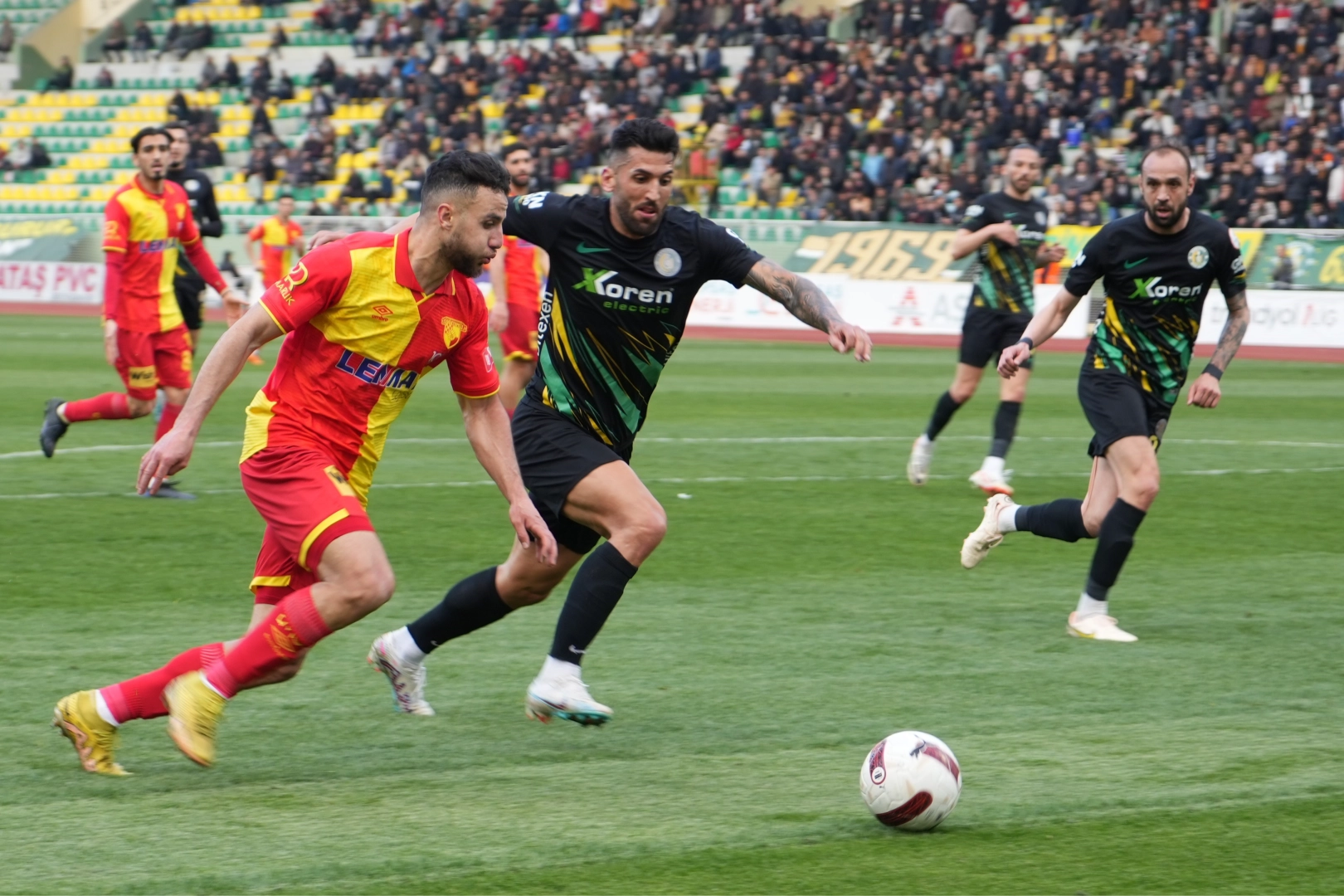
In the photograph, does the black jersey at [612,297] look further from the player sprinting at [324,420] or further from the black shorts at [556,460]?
the player sprinting at [324,420]

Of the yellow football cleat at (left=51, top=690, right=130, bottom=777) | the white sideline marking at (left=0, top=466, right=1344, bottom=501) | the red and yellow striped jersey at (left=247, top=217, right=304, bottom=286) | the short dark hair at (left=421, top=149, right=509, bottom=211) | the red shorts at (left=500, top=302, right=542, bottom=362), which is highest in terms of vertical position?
the short dark hair at (left=421, top=149, right=509, bottom=211)

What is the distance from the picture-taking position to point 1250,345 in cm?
2448

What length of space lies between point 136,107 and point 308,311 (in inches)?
1644

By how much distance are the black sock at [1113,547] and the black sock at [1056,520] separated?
0.27 m

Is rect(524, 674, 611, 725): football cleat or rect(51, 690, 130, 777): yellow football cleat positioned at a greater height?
rect(51, 690, 130, 777): yellow football cleat

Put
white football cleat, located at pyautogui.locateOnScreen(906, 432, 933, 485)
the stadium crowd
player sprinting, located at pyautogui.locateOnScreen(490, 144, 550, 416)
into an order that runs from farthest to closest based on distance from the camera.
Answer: the stadium crowd → player sprinting, located at pyautogui.locateOnScreen(490, 144, 550, 416) → white football cleat, located at pyautogui.locateOnScreen(906, 432, 933, 485)

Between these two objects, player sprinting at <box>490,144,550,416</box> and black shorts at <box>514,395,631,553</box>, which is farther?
player sprinting at <box>490,144,550,416</box>

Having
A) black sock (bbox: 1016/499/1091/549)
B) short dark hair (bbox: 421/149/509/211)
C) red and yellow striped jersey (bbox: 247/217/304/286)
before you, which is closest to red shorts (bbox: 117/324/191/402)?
black sock (bbox: 1016/499/1091/549)

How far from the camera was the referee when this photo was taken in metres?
11.5

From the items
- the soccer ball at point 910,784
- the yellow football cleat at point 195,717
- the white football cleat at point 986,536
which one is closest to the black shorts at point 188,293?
the white football cleat at point 986,536

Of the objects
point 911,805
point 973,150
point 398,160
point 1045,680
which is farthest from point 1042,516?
point 398,160

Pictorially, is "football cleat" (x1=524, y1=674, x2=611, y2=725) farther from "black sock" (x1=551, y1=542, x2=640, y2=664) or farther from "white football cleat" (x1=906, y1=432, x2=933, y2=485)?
"white football cleat" (x1=906, y1=432, x2=933, y2=485)

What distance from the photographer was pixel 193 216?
12.3 metres

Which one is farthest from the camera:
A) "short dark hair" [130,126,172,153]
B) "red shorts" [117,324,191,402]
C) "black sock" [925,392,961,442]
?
"black sock" [925,392,961,442]
